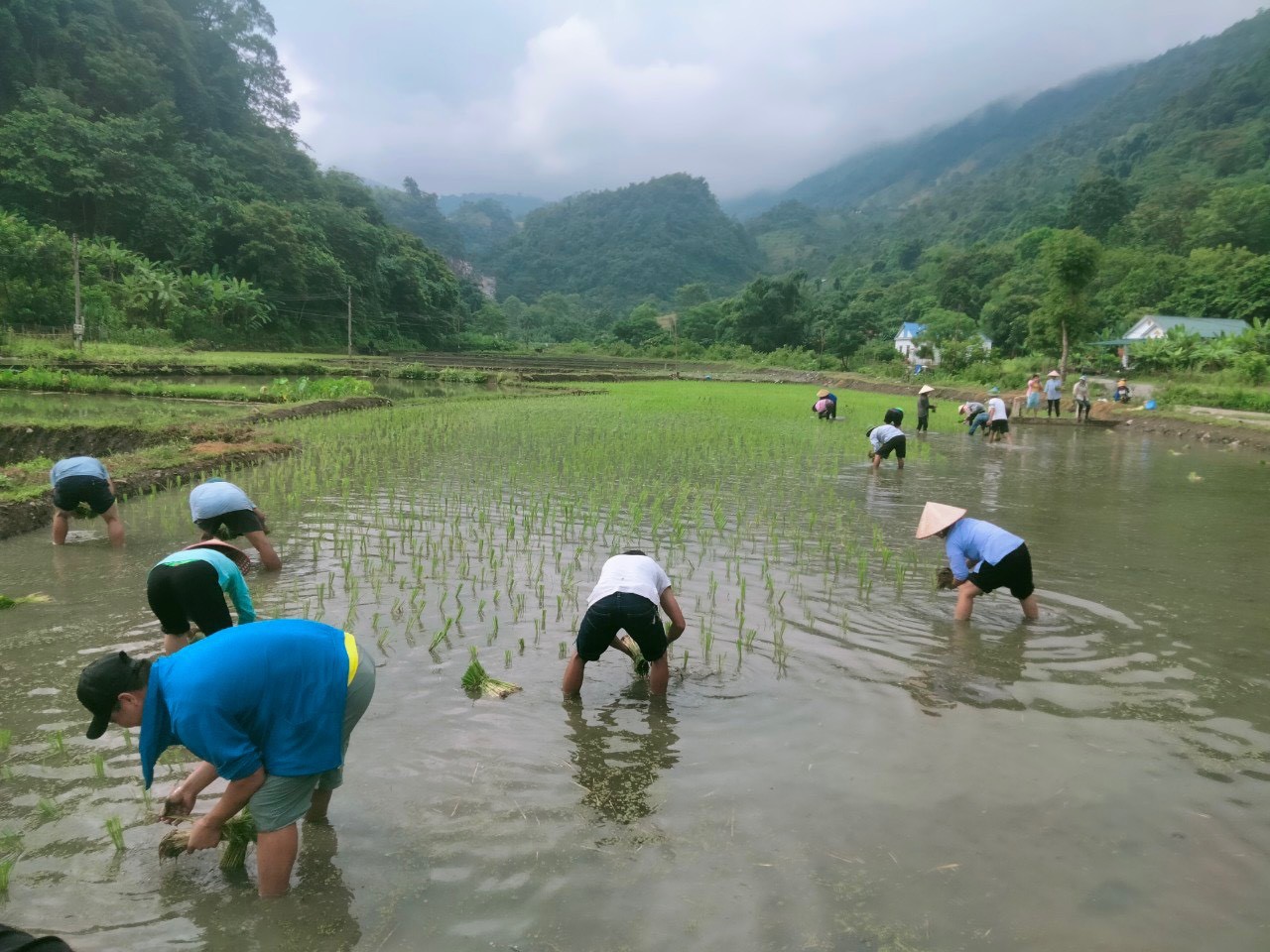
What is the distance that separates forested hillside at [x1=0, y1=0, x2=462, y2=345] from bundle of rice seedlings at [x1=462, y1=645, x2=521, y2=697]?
32564mm

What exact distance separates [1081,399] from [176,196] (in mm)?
47058

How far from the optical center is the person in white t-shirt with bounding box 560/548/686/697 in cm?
404

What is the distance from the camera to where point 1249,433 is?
1678 cm

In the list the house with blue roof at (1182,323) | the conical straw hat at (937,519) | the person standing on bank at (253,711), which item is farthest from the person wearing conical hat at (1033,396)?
the person standing on bank at (253,711)

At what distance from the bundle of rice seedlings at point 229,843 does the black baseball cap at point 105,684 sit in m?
0.65

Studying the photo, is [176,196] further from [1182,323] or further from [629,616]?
[1182,323]

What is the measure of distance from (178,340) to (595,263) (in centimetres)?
7685

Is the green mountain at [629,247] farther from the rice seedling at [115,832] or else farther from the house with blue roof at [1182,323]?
the rice seedling at [115,832]

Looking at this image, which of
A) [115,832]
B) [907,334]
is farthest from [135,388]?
[907,334]

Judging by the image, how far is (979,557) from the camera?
546 cm

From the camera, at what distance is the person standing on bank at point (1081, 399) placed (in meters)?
21.0

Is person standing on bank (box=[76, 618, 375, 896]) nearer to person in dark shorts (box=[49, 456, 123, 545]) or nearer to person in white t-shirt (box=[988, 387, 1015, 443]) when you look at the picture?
person in dark shorts (box=[49, 456, 123, 545])

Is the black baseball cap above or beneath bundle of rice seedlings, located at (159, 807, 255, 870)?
above

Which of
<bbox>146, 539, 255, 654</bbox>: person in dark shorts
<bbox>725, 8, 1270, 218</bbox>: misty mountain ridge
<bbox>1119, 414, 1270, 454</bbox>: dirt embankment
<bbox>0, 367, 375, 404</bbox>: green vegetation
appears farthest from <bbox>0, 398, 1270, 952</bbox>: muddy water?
<bbox>725, 8, 1270, 218</bbox>: misty mountain ridge
